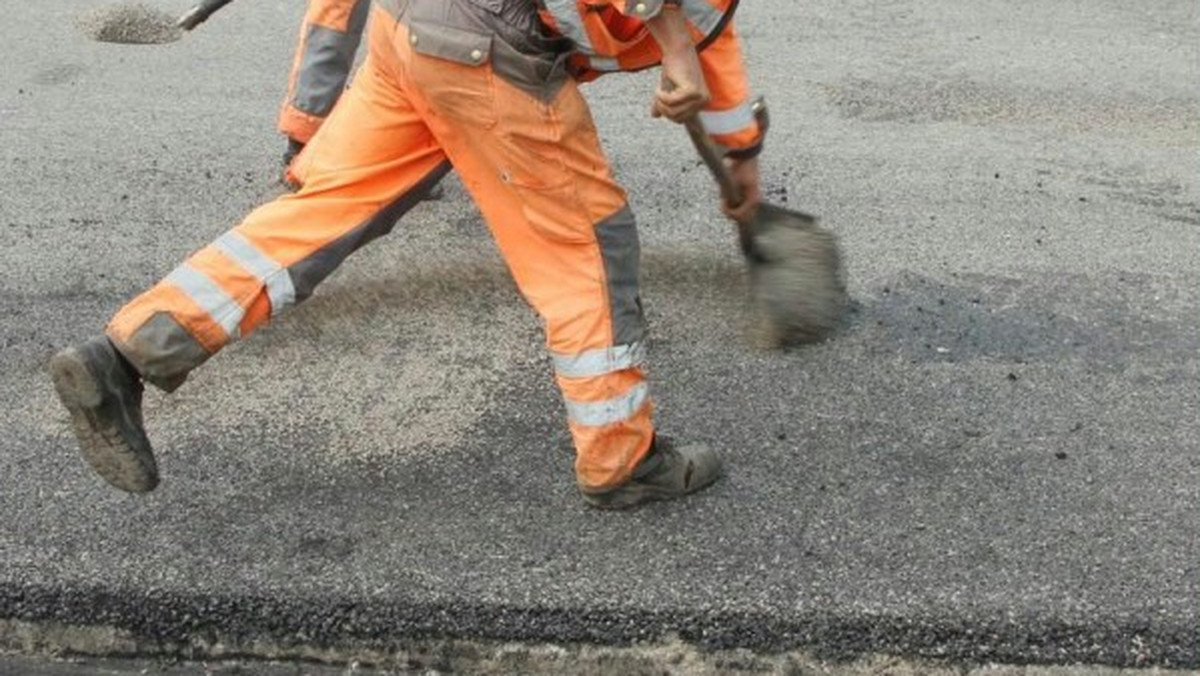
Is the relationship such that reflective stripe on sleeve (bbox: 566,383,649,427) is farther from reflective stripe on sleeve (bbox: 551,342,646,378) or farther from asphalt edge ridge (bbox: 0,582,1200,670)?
asphalt edge ridge (bbox: 0,582,1200,670)

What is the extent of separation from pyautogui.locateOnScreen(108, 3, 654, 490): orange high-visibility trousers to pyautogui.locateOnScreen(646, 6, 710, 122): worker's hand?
23 cm

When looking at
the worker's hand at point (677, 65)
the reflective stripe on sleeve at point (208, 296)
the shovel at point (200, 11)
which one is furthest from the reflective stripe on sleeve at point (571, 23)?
the shovel at point (200, 11)

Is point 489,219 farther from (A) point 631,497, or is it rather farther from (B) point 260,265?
(A) point 631,497

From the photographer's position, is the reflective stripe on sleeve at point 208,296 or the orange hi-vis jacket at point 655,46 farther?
the reflective stripe on sleeve at point 208,296

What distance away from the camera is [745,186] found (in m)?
3.22

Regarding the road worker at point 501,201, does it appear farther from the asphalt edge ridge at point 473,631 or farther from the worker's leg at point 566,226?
the asphalt edge ridge at point 473,631

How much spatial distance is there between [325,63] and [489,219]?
5.86 feet

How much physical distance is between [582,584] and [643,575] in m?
0.13

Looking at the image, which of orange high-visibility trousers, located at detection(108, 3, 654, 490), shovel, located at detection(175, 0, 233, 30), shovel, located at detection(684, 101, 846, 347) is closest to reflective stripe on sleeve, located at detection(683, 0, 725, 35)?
orange high-visibility trousers, located at detection(108, 3, 654, 490)

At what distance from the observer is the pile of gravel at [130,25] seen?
6500mm

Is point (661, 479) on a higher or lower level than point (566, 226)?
lower

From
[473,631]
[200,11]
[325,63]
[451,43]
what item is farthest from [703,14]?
[200,11]

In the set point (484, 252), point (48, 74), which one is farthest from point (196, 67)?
point (484, 252)

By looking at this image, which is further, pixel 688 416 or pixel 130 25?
pixel 130 25
